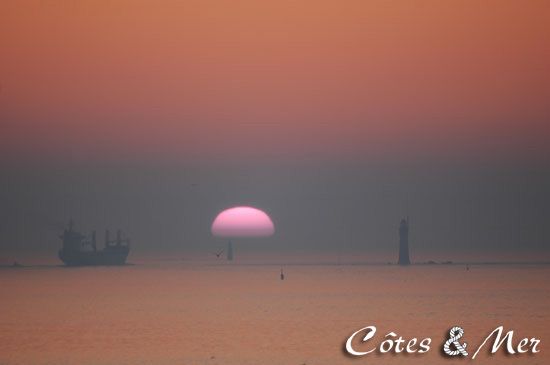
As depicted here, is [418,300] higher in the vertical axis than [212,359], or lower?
higher

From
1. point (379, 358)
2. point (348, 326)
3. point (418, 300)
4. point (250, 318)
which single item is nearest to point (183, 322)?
point (250, 318)

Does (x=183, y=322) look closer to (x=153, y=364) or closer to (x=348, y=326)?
(x=348, y=326)

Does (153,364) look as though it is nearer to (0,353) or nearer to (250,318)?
(0,353)

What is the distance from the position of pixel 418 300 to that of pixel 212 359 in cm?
6872

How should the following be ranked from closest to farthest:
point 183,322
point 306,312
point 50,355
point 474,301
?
point 50,355
point 183,322
point 306,312
point 474,301

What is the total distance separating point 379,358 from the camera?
59.9 m

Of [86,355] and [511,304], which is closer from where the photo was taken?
[86,355]

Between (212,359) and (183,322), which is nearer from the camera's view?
(212,359)

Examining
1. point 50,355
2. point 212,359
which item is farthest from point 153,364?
point 50,355

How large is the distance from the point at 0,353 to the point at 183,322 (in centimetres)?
2743

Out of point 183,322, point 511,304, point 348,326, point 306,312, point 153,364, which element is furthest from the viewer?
point 511,304

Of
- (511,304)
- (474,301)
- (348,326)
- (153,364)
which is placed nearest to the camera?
(153,364)

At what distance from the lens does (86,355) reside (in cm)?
6397

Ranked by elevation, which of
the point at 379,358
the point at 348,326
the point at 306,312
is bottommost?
the point at 379,358
